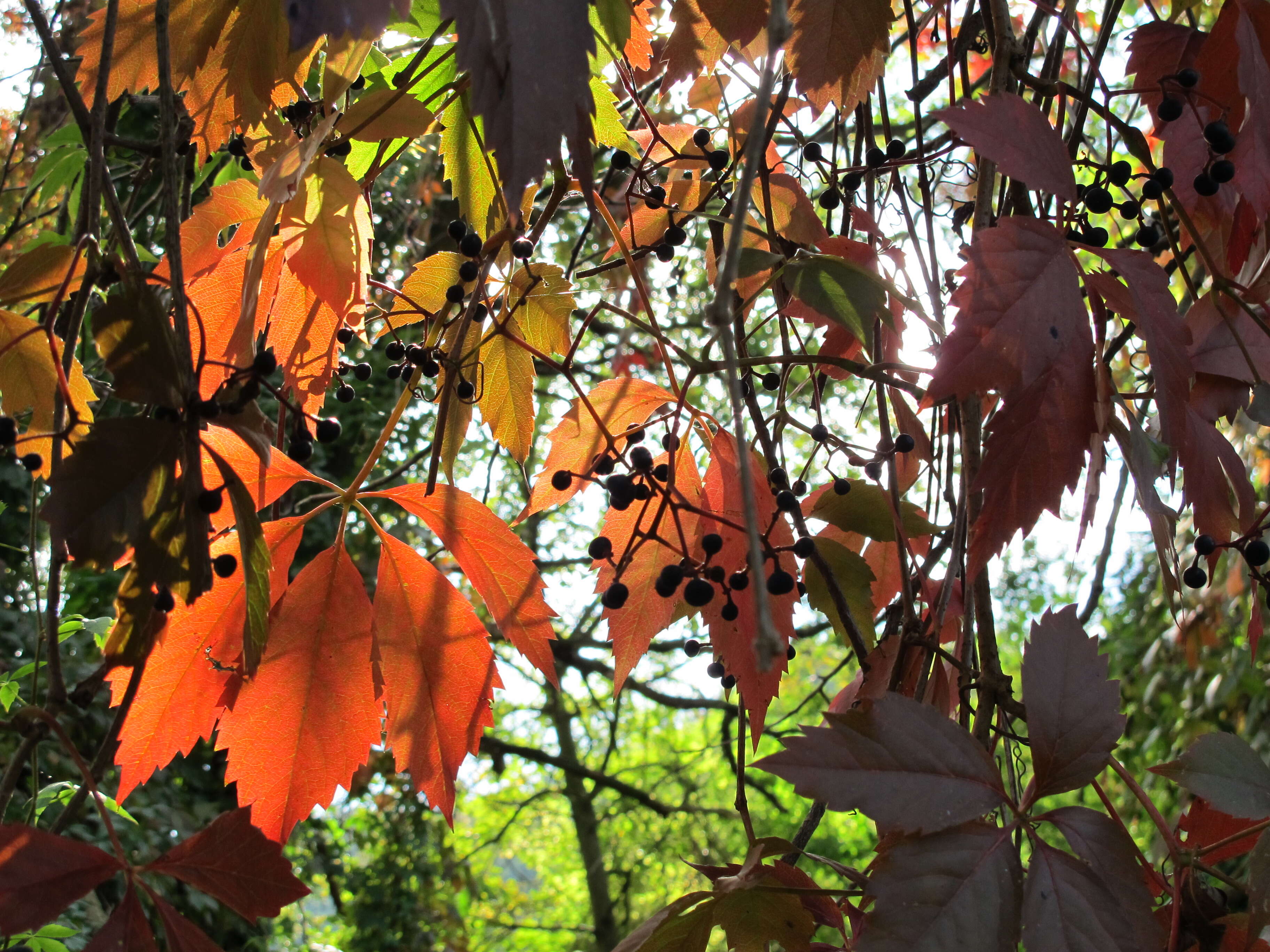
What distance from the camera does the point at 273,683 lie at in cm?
85

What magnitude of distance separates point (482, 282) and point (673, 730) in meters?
7.05

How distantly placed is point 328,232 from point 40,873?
20.8 inches

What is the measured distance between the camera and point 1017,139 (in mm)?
821

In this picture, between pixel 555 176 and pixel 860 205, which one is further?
pixel 860 205

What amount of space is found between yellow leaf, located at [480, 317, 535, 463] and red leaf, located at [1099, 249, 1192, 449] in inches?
22.4

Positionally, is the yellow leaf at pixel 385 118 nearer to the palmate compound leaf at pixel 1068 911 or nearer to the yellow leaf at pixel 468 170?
the yellow leaf at pixel 468 170

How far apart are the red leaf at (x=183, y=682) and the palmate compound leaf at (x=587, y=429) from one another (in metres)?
0.32

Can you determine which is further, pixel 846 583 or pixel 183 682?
pixel 846 583

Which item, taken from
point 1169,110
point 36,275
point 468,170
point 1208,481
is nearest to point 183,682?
point 36,275

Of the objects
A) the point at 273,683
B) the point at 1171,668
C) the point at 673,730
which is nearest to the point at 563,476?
the point at 273,683

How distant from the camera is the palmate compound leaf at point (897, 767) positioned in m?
0.71

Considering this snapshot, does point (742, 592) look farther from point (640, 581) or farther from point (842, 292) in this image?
point (842, 292)

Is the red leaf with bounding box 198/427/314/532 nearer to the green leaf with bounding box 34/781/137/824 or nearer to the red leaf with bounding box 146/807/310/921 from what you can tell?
the red leaf with bounding box 146/807/310/921

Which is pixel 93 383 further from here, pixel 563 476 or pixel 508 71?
pixel 508 71
